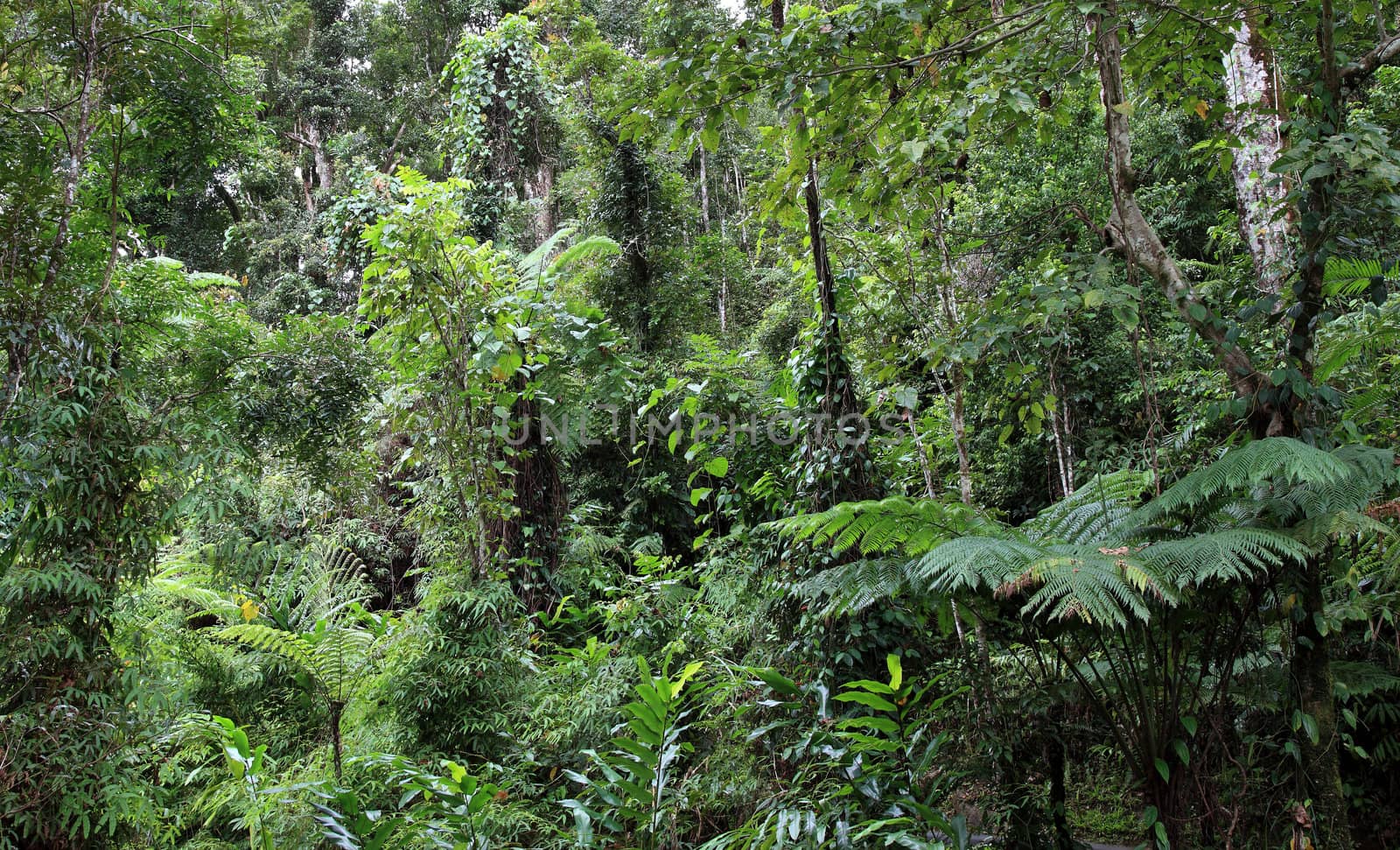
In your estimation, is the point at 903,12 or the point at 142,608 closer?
the point at 903,12

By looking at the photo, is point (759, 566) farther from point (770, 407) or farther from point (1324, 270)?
point (1324, 270)

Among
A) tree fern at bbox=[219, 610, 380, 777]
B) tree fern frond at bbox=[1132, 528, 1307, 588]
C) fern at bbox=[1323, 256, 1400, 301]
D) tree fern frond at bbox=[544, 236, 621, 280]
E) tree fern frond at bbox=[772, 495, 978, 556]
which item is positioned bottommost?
tree fern at bbox=[219, 610, 380, 777]

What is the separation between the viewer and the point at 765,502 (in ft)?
13.1

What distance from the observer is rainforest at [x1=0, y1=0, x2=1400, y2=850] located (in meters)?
2.23

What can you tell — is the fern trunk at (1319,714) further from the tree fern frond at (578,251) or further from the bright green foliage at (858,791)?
the tree fern frond at (578,251)

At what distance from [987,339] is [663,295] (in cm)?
433

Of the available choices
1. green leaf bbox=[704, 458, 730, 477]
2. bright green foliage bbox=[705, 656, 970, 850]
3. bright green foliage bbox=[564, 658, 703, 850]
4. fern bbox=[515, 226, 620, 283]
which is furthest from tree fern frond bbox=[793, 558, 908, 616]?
fern bbox=[515, 226, 620, 283]

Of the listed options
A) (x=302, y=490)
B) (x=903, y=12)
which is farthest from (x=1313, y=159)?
(x=302, y=490)

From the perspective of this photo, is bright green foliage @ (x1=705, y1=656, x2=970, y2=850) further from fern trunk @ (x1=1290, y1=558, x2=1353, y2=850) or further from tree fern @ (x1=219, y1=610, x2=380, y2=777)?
tree fern @ (x1=219, y1=610, x2=380, y2=777)

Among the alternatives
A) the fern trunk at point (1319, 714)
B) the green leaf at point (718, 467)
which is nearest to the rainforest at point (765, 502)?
the fern trunk at point (1319, 714)

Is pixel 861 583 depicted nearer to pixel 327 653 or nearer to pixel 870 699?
pixel 870 699

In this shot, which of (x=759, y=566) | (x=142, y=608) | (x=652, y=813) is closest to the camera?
(x=652, y=813)

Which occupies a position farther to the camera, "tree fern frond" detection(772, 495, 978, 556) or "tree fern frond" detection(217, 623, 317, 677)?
"tree fern frond" detection(217, 623, 317, 677)

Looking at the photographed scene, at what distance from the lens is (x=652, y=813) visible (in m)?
2.36
